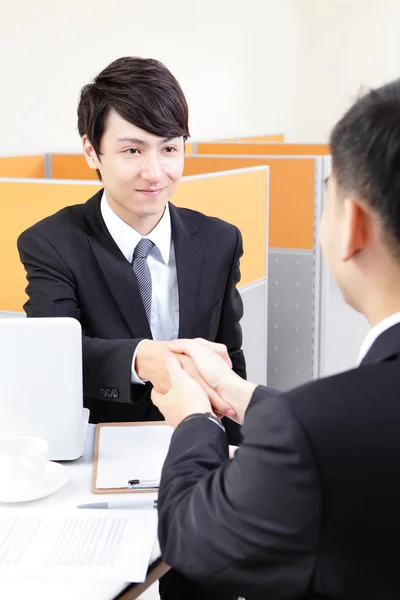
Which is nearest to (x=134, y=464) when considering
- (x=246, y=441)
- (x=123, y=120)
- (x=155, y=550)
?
(x=155, y=550)

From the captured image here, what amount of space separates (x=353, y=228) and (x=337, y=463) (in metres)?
0.24

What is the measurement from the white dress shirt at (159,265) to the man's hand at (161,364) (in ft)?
1.05

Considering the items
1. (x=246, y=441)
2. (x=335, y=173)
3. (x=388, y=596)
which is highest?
Answer: (x=335, y=173)

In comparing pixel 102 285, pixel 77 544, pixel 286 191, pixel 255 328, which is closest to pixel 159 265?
pixel 102 285

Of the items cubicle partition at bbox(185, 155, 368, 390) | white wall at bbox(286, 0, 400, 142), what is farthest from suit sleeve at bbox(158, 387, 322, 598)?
white wall at bbox(286, 0, 400, 142)

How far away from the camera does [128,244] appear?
198 centimetres

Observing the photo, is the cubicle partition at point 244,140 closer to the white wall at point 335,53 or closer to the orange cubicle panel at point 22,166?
the orange cubicle panel at point 22,166

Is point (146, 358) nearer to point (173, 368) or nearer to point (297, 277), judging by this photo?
point (173, 368)

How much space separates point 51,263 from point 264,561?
124 cm

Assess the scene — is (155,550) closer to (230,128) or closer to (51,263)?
(51,263)

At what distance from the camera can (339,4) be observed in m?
6.93

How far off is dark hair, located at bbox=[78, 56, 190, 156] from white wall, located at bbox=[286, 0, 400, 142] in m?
5.16

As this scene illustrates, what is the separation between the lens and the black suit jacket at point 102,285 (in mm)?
1890

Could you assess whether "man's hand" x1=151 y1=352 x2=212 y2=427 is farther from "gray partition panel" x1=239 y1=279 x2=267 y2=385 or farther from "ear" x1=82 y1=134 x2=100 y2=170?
"gray partition panel" x1=239 y1=279 x2=267 y2=385
